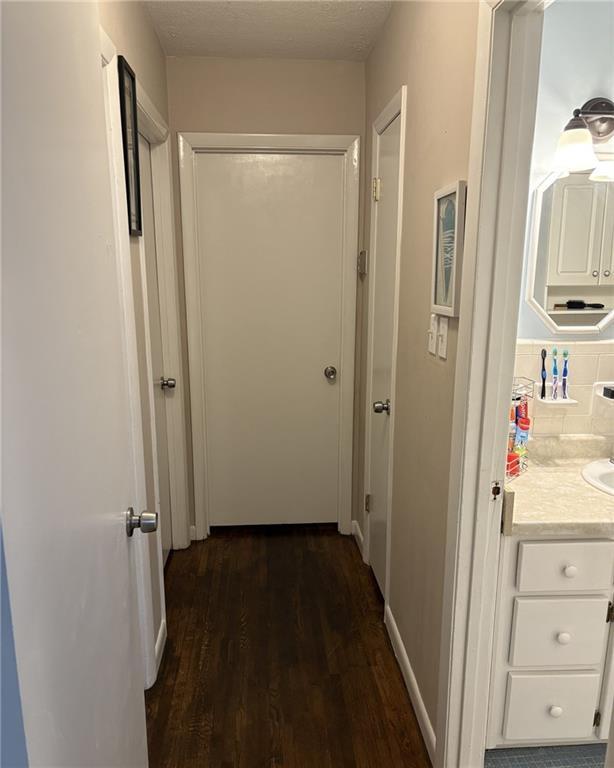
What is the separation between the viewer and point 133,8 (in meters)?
1.84

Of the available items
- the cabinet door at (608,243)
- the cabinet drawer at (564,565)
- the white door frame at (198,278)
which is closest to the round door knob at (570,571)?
the cabinet drawer at (564,565)

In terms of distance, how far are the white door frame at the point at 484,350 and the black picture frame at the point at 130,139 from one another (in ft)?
3.39

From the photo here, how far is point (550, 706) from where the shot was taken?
5.31 feet

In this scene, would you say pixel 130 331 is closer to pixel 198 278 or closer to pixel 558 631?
pixel 198 278

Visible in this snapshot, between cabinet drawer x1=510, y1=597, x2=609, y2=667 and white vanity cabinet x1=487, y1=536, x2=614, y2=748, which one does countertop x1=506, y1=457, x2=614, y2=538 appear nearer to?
white vanity cabinet x1=487, y1=536, x2=614, y2=748

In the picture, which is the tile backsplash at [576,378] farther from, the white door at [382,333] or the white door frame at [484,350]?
the white door frame at [484,350]

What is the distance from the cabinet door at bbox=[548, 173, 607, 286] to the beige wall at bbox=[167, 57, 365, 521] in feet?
3.87

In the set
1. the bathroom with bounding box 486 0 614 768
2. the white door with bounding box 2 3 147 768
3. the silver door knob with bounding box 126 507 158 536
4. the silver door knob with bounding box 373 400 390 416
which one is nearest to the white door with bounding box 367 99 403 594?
the silver door knob with bounding box 373 400 390 416

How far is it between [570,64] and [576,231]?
0.57 m

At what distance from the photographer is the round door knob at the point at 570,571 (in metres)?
1.51

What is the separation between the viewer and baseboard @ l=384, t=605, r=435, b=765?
1.68 meters

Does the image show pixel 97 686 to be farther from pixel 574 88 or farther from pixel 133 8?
pixel 574 88

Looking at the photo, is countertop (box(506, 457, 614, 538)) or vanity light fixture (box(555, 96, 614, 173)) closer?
countertop (box(506, 457, 614, 538))

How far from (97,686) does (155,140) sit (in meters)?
2.25
